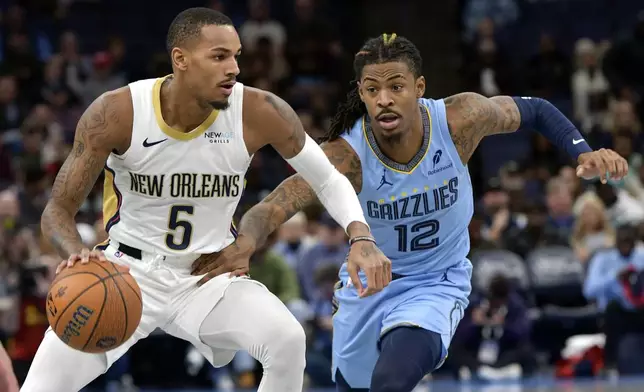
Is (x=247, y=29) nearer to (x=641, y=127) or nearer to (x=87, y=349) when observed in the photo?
(x=641, y=127)

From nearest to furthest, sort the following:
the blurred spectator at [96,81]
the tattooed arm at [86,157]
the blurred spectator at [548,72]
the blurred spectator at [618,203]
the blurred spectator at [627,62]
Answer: the tattooed arm at [86,157] → the blurred spectator at [618,203] → the blurred spectator at [96,81] → the blurred spectator at [627,62] → the blurred spectator at [548,72]

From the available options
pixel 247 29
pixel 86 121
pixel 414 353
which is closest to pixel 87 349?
pixel 86 121

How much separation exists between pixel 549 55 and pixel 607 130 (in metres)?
1.56

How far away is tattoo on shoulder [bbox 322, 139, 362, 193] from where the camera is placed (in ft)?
19.4

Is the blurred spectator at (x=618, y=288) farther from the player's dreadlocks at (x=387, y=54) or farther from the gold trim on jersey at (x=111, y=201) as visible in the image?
the gold trim on jersey at (x=111, y=201)

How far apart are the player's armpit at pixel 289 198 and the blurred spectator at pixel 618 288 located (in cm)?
526

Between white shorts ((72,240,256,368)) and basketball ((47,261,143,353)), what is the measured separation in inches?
17.5

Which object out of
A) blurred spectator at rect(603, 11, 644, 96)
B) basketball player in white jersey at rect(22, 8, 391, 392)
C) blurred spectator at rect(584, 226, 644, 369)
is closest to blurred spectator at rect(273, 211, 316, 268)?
blurred spectator at rect(584, 226, 644, 369)

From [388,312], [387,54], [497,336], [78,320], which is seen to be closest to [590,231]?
[497,336]

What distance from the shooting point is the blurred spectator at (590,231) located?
1137 cm

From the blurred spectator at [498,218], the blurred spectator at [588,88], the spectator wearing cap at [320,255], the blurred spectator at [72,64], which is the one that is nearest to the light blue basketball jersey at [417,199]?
the spectator wearing cap at [320,255]

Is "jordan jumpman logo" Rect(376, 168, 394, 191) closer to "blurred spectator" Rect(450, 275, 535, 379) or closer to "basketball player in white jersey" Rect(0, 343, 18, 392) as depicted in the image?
"basketball player in white jersey" Rect(0, 343, 18, 392)

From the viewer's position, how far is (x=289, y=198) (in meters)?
5.82

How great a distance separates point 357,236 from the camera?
522 centimetres
